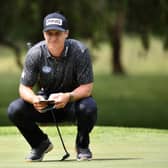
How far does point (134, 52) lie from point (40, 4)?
5629cm

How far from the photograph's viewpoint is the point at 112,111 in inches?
1115

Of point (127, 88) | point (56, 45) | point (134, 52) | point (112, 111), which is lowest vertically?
point (134, 52)

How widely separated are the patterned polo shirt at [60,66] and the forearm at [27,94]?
0.05 meters

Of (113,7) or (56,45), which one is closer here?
(56,45)

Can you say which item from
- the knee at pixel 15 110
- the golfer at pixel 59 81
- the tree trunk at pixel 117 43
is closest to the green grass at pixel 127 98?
the tree trunk at pixel 117 43

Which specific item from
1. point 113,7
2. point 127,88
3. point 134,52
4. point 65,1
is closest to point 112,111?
point 113,7

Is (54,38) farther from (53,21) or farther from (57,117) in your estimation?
(57,117)

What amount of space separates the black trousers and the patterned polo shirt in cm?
19

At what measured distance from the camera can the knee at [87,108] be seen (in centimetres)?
855

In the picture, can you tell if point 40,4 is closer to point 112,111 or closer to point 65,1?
point 65,1

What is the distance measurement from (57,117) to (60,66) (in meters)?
0.55

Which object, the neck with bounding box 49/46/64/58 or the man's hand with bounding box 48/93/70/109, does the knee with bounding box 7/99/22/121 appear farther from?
the neck with bounding box 49/46/64/58

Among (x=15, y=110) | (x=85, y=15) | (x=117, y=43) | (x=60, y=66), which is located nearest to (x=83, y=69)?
(x=60, y=66)

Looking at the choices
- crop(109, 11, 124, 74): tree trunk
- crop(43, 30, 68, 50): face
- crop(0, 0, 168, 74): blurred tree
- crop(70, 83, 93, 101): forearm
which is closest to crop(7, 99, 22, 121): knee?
crop(70, 83, 93, 101): forearm
